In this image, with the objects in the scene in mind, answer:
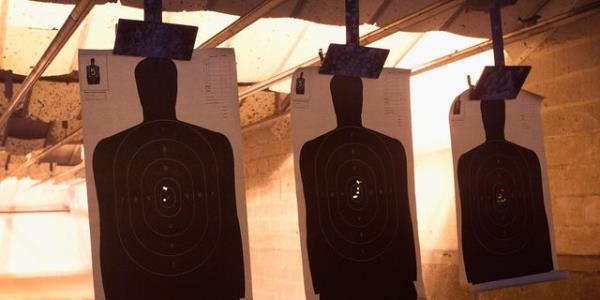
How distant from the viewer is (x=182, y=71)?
1.49m

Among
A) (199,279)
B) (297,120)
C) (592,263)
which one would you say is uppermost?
(297,120)

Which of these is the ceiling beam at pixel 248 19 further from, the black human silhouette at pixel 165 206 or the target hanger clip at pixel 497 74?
the target hanger clip at pixel 497 74

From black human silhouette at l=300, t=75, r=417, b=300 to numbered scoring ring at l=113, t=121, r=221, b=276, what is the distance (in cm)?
25

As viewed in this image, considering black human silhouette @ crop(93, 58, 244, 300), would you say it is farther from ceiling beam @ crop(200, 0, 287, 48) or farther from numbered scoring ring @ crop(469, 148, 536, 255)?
numbered scoring ring @ crop(469, 148, 536, 255)

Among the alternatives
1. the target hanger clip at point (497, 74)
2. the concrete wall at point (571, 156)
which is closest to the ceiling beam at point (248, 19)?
the target hanger clip at point (497, 74)

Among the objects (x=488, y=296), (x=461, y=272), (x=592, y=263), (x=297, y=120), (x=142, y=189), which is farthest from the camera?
(x=488, y=296)

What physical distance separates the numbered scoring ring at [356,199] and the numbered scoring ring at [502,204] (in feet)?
1.18

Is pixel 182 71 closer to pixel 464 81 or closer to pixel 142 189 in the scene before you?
pixel 142 189

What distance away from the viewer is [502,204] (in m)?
2.05

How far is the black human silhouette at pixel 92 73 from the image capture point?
1.37 metres

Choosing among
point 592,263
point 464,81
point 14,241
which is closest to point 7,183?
point 14,241

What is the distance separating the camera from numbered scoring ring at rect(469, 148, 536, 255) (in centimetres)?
200

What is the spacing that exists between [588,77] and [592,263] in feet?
2.16

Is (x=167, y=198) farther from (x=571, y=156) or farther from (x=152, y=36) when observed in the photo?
(x=571, y=156)
